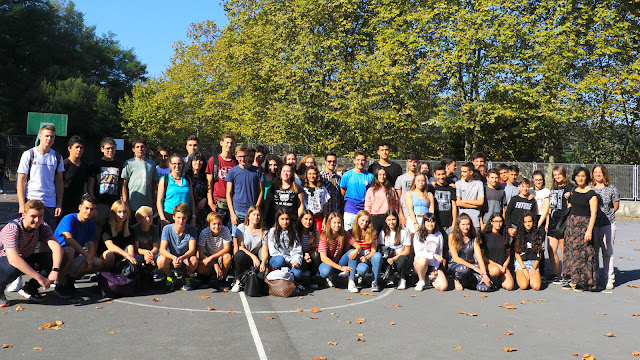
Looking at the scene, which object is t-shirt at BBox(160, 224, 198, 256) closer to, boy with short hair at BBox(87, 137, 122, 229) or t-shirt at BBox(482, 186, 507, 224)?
boy with short hair at BBox(87, 137, 122, 229)

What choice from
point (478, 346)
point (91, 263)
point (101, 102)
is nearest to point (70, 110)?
point (101, 102)

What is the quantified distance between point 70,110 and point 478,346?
150 feet

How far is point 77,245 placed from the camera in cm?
759

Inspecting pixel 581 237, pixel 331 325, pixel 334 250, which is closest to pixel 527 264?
pixel 581 237

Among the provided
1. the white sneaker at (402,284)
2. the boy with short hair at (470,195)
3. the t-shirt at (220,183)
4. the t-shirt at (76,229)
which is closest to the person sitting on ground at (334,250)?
the white sneaker at (402,284)

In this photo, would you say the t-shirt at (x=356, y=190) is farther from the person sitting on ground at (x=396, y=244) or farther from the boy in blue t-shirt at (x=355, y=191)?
the person sitting on ground at (x=396, y=244)

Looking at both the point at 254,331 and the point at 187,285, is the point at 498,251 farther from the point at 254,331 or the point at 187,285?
the point at 187,285

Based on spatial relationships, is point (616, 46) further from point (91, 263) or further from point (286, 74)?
point (91, 263)

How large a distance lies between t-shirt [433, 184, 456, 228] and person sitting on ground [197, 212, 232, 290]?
139 inches

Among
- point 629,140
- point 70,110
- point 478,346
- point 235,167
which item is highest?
point 70,110

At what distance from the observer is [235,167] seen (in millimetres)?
9062

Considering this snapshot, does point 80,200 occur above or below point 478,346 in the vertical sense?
above

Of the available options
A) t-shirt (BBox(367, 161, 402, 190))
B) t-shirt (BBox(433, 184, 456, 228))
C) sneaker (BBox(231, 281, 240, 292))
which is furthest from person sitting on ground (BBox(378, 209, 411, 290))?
sneaker (BBox(231, 281, 240, 292))

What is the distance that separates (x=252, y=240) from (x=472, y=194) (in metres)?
3.81
